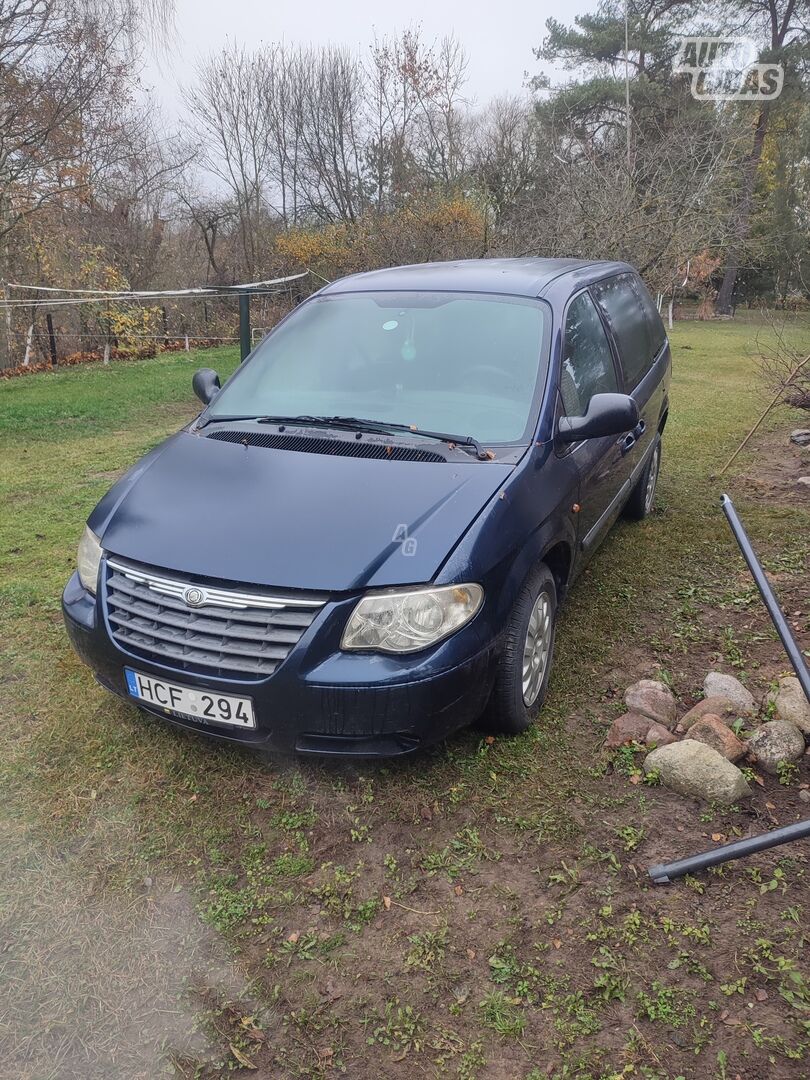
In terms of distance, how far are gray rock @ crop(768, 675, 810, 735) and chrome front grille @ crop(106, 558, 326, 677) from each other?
1964 millimetres

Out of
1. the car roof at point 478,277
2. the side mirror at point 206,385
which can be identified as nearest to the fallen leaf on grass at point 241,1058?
the side mirror at point 206,385

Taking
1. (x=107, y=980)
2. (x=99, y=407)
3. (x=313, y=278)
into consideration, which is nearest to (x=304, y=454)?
(x=107, y=980)

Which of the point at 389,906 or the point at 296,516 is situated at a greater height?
the point at 296,516

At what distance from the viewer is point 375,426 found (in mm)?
3186

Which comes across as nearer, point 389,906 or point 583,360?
point 389,906

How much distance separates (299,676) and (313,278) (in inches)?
702

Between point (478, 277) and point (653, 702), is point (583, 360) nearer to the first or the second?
point (478, 277)

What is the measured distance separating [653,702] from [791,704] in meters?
0.53

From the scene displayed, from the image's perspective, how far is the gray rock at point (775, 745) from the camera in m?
2.76

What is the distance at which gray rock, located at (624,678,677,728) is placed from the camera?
121 inches

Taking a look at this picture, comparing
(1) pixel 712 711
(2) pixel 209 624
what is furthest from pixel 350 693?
(1) pixel 712 711

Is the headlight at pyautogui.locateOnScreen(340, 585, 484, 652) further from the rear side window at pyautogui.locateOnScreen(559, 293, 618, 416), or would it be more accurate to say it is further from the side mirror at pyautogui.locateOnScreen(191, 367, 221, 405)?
the side mirror at pyautogui.locateOnScreen(191, 367, 221, 405)

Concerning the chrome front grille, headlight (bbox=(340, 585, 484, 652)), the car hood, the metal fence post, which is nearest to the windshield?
the car hood

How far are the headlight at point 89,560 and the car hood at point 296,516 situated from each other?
6cm
